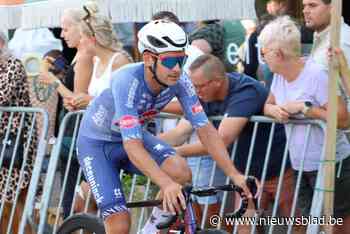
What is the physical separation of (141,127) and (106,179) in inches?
17.4

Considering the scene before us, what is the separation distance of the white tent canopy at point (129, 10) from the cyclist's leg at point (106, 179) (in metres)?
2.05

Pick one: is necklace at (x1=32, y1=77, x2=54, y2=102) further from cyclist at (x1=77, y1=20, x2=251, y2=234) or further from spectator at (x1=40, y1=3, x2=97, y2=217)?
cyclist at (x1=77, y1=20, x2=251, y2=234)

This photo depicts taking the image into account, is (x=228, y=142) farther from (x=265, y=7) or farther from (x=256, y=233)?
(x=265, y=7)

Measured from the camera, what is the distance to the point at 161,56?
5711 millimetres

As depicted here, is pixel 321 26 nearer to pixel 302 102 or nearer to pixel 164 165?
pixel 302 102

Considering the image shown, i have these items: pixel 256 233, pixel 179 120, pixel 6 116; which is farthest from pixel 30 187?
pixel 256 233

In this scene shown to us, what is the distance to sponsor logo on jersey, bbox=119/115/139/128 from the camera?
5.67 meters

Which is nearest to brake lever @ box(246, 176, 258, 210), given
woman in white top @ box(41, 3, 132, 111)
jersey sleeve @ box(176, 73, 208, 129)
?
jersey sleeve @ box(176, 73, 208, 129)

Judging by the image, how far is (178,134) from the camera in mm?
6918

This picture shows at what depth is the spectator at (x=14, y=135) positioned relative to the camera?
7.82 m

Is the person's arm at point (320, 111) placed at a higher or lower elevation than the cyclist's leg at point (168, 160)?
higher

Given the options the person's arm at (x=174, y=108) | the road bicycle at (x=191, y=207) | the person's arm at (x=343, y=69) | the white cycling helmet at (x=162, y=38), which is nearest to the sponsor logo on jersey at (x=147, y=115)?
the white cycling helmet at (x=162, y=38)

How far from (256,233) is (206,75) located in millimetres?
1103
